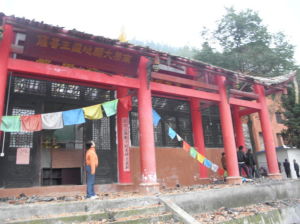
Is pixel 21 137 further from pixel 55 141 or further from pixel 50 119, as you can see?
pixel 50 119

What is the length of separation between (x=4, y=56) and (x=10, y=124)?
171 cm

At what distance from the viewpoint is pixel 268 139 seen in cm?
1159

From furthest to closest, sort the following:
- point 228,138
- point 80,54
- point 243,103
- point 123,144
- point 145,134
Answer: point 243,103 < point 228,138 < point 123,144 < point 145,134 < point 80,54

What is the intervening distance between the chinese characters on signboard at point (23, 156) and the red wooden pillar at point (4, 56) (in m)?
2.41

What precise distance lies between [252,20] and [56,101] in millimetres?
12789

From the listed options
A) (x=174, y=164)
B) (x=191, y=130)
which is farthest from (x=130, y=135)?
(x=191, y=130)

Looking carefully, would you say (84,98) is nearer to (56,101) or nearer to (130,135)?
(56,101)

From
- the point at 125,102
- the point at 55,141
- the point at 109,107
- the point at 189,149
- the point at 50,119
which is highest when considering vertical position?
the point at 125,102

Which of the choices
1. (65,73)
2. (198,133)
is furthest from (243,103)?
(65,73)

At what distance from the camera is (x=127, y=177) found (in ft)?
31.9

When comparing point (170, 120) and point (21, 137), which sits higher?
point (170, 120)

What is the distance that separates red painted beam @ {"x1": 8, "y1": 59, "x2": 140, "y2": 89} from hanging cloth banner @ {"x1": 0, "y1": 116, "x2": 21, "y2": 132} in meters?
1.24

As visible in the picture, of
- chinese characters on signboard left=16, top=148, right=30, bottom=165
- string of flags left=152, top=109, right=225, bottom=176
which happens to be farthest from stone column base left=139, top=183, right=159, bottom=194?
chinese characters on signboard left=16, top=148, right=30, bottom=165

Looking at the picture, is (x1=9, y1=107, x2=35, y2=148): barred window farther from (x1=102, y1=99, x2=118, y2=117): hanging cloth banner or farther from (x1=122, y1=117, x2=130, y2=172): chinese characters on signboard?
(x1=122, y1=117, x2=130, y2=172): chinese characters on signboard
